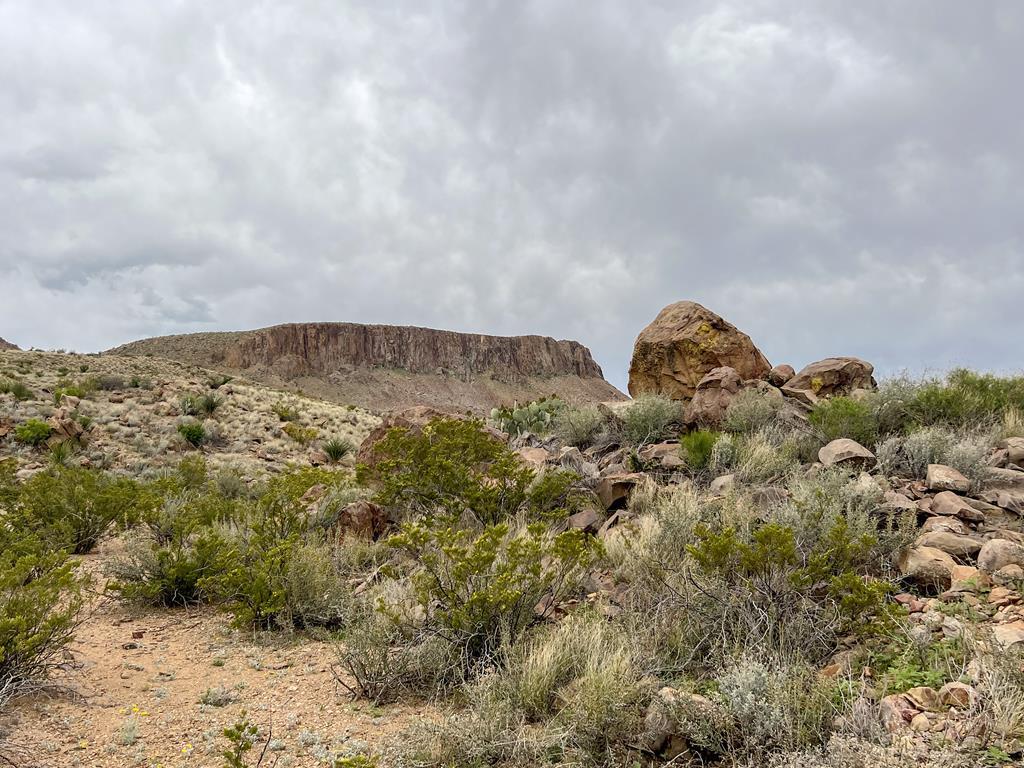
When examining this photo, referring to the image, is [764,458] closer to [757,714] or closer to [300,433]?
[757,714]

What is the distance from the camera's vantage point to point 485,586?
15.8 feet

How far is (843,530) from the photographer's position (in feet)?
14.6

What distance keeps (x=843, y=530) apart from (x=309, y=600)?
490cm

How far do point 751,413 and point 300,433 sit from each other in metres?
16.6

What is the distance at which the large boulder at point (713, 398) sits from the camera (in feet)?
34.5

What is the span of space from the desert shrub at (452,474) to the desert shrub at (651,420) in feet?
9.02

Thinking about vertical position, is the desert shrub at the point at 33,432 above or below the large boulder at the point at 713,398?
below

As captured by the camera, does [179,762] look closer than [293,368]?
Yes

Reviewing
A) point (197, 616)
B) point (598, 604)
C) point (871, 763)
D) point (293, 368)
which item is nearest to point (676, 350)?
point (598, 604)

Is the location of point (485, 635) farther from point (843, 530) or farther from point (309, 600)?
point (843, 530)

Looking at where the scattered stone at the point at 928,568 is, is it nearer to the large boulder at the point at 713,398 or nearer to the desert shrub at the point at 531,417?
the large boulder at the point at 713,398

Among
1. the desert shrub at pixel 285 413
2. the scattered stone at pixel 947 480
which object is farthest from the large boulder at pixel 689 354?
the desert shrub at pixel 285 413

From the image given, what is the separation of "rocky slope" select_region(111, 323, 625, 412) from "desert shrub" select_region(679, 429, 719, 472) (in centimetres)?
6428

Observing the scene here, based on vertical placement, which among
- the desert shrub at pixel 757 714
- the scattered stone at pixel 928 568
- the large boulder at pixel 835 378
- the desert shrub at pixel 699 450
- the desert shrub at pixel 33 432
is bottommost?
the desert shrub at pixel 757 714
